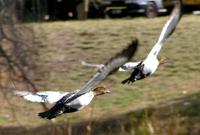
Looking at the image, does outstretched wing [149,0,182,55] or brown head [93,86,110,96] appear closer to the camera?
brown head [93,86,110,96]

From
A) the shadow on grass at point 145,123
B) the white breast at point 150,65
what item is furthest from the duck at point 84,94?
the shadow on grass at point 145,123

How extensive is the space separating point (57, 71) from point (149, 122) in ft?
12.2

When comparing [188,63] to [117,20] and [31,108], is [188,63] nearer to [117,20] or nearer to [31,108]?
[31,108]

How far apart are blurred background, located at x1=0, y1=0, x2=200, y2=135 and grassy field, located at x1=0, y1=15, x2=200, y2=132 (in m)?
0.02

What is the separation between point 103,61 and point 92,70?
16.0 inches

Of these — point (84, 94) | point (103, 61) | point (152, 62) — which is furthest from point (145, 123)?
point (84, 94)

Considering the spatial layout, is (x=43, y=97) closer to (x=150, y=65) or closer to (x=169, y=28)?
(x=150, y=65)

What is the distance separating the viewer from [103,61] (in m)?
14.5

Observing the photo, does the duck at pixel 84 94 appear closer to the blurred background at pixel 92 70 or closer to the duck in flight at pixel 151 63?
the duck in flight at pixel 151 63

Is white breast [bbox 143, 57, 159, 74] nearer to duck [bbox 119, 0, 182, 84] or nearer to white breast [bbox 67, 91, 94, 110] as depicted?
duck [bbox 119, 0, 182, 84]

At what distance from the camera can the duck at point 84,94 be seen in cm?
268

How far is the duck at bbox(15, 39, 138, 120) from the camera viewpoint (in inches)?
105

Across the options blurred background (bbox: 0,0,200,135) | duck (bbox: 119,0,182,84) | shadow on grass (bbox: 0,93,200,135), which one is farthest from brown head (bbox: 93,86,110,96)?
shadow on grass (bbox: 0,93,200,135)

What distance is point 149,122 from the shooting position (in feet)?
34.2
